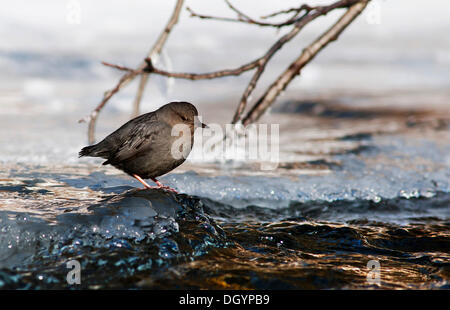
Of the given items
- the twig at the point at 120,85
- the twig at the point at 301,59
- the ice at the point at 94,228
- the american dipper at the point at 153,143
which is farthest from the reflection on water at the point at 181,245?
the twig at the point at 301,59

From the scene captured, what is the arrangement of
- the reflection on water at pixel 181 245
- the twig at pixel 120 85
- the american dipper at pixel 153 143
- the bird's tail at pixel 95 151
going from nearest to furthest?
the reflection on water at pixel 181 245 < the american dipper at pixel 153 143 < the bird's tail at pixel 95 151 < the twig at pixel 120 85

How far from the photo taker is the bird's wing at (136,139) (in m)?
3.40

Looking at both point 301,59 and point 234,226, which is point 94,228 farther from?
point 301,59

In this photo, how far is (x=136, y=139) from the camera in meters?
3.44

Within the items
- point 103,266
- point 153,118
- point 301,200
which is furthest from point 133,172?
point 301,200

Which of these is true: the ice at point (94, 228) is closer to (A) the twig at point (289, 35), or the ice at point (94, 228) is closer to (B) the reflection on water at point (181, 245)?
(B) the reflection on water at point (181, 245)

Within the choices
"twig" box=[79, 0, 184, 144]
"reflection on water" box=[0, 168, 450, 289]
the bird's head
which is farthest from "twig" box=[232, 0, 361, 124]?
"reflection on water" box=[0, 168, 450, 289]

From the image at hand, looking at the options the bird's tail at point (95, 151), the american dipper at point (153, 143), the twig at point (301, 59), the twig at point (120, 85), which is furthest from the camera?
the twig at point (301, 59)

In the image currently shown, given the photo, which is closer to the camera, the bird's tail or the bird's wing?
the bird's wing

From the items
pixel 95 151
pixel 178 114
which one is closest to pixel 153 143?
pixel 178 114

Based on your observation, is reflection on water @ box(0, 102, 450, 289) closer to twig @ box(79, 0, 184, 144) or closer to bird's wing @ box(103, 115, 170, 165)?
bird's wing @ box(103, 115, 170, 165)

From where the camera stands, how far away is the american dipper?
337 centimetres
